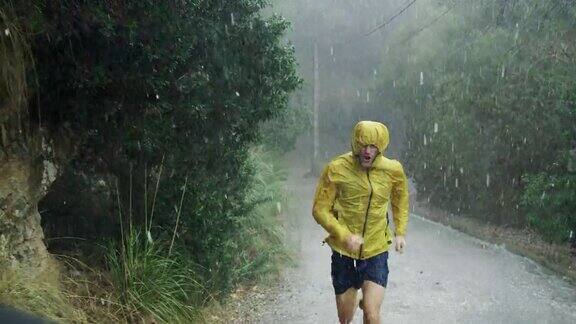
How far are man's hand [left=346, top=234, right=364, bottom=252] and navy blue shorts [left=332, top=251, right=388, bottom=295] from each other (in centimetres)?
25

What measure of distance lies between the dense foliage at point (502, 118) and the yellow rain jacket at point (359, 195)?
6.37 m

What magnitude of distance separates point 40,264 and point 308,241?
307 inches

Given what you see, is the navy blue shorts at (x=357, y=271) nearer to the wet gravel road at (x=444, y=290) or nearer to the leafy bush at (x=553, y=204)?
the wet gravel road at (x=444, y=290)

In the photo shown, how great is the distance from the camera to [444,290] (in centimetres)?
804

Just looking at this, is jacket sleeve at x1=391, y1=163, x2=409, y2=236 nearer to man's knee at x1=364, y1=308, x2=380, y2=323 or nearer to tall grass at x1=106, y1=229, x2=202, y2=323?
man's knee at x1=364, y1=308, x2=380, y2=323

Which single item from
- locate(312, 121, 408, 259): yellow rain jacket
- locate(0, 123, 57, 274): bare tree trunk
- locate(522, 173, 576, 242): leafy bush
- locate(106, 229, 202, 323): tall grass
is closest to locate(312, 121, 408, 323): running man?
locate(312, 121, 408, 259): yellow rain jacket

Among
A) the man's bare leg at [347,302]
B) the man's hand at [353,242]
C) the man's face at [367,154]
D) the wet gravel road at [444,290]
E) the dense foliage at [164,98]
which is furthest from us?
the wet gravel road at [444,290]

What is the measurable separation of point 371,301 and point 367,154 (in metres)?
1.06

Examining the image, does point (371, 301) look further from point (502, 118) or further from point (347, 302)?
point (502, 118)

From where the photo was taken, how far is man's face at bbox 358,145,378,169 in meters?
4.32

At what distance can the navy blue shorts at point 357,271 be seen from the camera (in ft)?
14.5

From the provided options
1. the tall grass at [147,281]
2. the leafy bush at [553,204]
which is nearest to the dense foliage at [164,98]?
the tall grass at [147,281]

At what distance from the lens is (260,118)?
6.12m

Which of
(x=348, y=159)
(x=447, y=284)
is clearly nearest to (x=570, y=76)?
(x=447, y=284)
